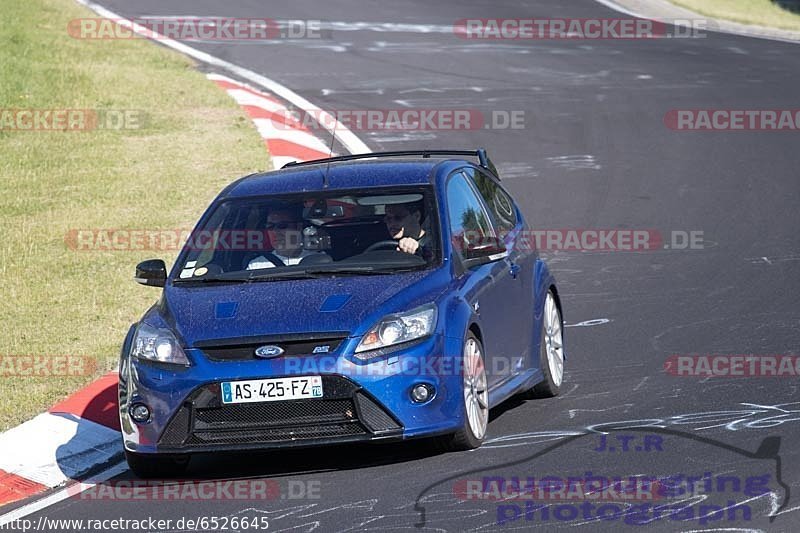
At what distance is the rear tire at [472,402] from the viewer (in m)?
7.82

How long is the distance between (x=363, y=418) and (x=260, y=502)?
2.19 feet

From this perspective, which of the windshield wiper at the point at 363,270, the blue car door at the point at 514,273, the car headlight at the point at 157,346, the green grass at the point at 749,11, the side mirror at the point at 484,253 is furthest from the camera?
the green grass at the point at 749,11

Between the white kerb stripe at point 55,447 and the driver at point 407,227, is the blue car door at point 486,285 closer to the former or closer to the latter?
the driver at point 407,227

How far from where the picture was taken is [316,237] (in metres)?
8.70

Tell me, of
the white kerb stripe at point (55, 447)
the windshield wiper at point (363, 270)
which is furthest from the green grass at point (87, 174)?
the windshield wiper at point (363, 270)

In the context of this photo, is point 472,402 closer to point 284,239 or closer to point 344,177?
point 284,239

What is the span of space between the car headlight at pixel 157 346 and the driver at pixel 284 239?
0.77 meters

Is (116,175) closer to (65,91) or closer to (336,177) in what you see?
(65,91)

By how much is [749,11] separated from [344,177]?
27114 millimetres

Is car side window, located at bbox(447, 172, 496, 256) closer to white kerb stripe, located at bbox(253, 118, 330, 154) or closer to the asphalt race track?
the asphalt race track

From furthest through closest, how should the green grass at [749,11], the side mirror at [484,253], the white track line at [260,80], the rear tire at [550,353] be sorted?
the green grass at [749,11]
the white track line at [260,80]
the rear tire at [550,353]
the side mirror at [484,253]

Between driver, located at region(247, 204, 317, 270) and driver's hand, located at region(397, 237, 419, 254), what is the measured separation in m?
0.50

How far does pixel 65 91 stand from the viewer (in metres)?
20.4

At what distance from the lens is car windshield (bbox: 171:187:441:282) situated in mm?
8461
